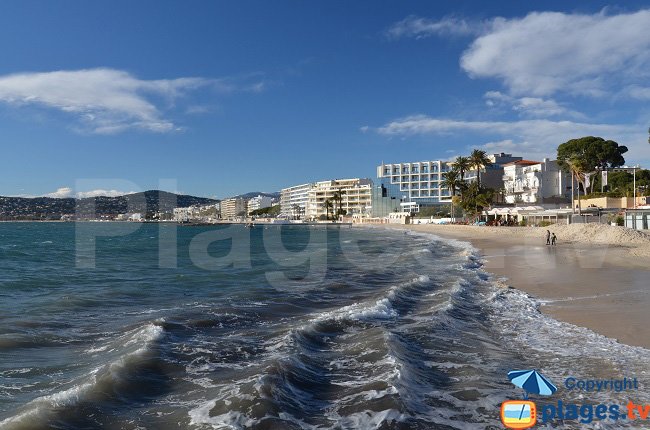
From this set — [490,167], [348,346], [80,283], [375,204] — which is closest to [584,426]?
[348,346]

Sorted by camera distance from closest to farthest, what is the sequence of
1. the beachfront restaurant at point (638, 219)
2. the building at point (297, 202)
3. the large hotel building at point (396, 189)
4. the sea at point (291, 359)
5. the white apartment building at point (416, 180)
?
the sea at point (291, 359), the beachfront restaurant at point (638, 219), the large hotel building at point (396, 189), the white apartment building at point (416, 180), the building at point (297, 202)

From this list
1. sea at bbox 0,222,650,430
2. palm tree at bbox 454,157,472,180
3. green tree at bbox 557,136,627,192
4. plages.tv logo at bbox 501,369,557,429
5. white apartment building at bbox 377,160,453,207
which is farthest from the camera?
white apartment building at bbox 377,160,453,207

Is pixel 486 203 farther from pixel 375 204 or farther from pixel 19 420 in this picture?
pixel 19 420

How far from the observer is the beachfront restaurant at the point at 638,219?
120 ft

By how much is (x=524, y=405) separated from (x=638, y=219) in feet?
125

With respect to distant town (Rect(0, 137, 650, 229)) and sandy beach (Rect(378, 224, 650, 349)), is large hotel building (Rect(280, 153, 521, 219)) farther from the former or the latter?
sandy beach (Rect(378, 224, 650, 349))

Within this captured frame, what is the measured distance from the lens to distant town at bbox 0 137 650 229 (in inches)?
2297

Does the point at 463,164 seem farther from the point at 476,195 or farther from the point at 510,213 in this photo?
the point at 510,213

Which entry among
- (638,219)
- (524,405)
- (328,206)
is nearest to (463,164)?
(638,219)

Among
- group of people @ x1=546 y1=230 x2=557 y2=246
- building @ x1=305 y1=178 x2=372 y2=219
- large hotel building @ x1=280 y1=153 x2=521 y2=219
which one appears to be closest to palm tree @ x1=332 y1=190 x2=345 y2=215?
building @ x1=305 y1=178 x2=372 y2=219

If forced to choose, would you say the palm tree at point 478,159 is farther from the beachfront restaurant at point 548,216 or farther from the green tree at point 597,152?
the beachfront restaurant at point 548,216

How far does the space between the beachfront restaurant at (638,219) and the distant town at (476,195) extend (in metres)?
0.08

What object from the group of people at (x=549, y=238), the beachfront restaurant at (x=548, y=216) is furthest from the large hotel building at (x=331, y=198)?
the group of people at (x=549, y=238)

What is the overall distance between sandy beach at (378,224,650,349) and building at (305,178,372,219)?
11482 centimetres
